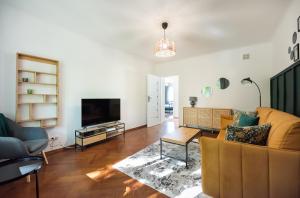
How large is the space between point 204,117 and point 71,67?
3.84m

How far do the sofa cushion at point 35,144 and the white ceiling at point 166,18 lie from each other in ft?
7.08

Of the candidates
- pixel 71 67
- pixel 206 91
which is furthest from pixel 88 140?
pixel 206 91

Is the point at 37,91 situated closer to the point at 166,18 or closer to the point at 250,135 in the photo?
the point at 166,18

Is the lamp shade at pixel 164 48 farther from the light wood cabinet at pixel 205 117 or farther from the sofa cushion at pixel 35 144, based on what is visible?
the light wood cabinet at pixel 205 117

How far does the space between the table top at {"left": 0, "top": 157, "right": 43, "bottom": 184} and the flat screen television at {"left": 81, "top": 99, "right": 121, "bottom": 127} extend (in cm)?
149

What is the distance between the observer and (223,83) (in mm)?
4246

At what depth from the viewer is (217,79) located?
171 inches

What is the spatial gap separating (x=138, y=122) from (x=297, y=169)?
4.19m

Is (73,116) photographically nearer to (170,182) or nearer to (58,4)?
(58,4)

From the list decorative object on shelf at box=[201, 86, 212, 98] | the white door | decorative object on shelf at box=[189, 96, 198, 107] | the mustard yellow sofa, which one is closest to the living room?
the mustard yellow sofa

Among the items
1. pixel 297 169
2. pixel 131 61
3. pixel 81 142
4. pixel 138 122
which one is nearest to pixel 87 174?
pixel 81 142

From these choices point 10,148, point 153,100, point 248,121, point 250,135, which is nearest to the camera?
point 250,135

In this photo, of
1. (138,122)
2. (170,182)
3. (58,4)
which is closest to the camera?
(170,182)

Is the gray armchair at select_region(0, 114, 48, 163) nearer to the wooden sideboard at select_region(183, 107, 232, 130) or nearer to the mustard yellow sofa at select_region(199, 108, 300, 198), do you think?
the mustard yellow sofa at select_region(199, 108, 300, 198)
